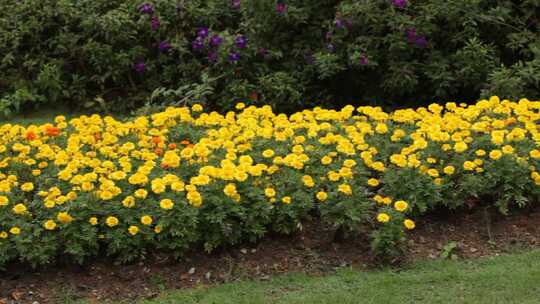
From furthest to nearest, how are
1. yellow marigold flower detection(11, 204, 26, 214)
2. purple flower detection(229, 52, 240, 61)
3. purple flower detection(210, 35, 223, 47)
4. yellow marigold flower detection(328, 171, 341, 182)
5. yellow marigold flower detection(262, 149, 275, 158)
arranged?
purple flower detection(210, 35, 223, 47), purple flower detection(229, 52, 240, 61), yellow marigold flower detection(262, 149, 275, 158), yellow marigold flower detection(328, 171, 341, 182), yellow marigold flower detection(11, 204, 26, 214)

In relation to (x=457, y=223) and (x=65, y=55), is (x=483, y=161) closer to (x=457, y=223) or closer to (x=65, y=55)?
(x=457, y=223)

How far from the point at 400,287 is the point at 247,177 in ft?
3.55

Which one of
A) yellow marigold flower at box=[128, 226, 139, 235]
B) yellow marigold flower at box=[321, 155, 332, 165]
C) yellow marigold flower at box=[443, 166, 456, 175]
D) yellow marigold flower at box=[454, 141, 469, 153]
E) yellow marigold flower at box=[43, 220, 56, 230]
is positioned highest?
yellow marigold flower at box=[454, 141, 469, 153]

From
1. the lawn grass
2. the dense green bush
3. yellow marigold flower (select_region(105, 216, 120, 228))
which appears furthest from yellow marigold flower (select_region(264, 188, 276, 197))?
the dense green bush

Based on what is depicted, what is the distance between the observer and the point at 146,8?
332 inches

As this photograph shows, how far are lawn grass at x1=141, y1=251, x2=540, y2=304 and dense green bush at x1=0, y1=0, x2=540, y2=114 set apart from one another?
250cm

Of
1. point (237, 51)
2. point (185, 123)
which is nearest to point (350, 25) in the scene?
point (237, 51)

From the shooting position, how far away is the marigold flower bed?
4.54 m

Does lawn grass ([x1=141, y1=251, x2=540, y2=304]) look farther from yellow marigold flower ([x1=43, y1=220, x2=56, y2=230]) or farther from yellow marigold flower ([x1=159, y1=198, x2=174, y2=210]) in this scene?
yellow marigold flower ([x1=43, y1=220, x2=56, y2=230])

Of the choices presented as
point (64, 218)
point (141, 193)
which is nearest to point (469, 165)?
point (141, 193)

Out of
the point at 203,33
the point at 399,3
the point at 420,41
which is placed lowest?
the point at 203,33

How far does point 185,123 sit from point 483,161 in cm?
220

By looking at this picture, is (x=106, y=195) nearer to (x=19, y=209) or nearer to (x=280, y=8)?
(x=19, y=209)

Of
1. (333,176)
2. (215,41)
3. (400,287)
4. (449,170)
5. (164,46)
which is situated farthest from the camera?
(164,46)
